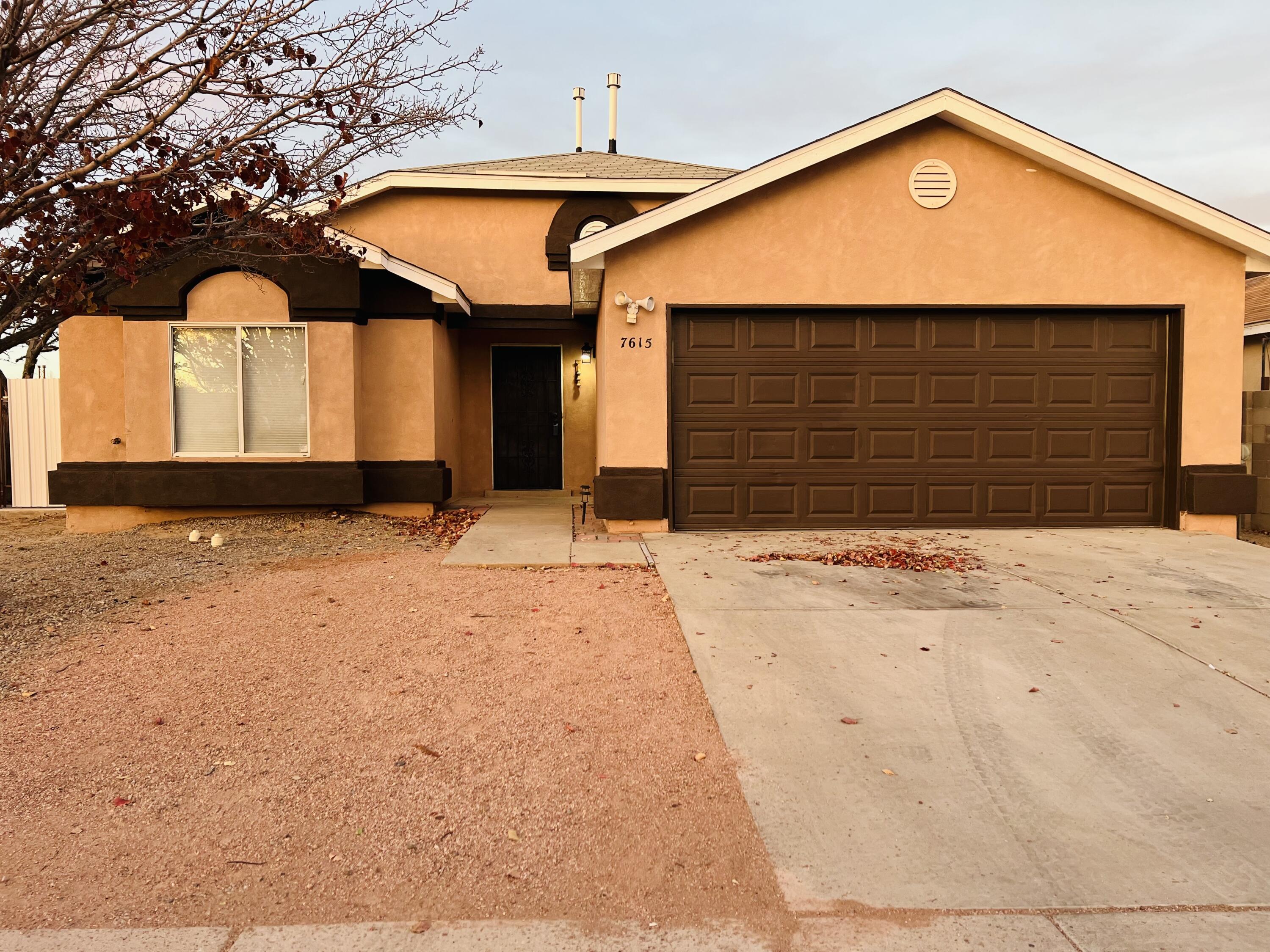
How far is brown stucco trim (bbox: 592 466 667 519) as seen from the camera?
26.7 feet

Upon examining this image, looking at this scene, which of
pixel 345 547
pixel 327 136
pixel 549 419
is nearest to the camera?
pixel 327 136

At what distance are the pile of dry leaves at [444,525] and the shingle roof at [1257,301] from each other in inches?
448

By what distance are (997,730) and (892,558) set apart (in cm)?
346

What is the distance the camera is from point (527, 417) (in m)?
13.1

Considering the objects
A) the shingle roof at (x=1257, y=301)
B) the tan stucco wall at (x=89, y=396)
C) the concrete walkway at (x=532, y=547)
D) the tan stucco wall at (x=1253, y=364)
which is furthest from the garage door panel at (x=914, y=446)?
the tan stucco wall at (x=89, y=396)

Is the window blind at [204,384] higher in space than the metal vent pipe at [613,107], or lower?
lower

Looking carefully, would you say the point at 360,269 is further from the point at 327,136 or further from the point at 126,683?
the point at 126,683

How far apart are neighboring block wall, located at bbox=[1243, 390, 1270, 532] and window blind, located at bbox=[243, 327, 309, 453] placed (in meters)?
11.8

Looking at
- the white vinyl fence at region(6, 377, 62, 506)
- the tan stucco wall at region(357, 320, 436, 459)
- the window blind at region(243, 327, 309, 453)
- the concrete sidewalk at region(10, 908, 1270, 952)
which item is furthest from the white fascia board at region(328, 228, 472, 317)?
the concrete sidewalk at region(10, 908, 1270, 952)

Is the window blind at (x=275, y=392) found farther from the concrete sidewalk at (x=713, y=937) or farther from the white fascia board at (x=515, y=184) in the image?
the concrete sidewalk at (x=713, y=937)

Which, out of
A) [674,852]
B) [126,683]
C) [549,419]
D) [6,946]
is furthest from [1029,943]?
[549,419]

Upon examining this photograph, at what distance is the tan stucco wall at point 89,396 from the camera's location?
9.41 meters

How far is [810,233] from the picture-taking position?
26.8 feet

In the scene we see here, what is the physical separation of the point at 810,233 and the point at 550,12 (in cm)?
332
